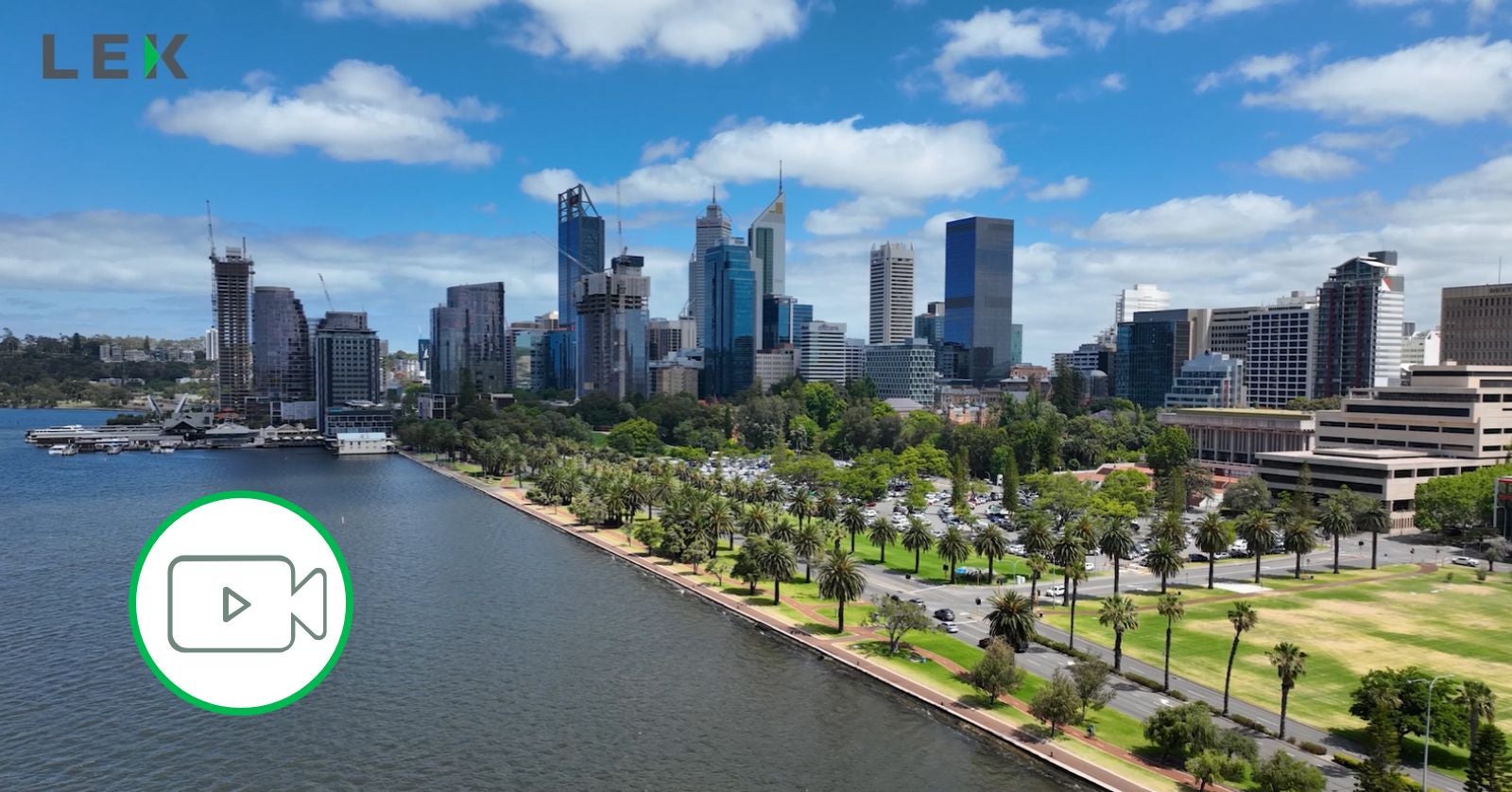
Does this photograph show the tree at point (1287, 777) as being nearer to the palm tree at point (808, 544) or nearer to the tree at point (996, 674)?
the tree at point (996, 674)

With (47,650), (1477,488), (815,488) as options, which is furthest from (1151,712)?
(815,488)

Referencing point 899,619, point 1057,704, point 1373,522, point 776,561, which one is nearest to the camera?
point 1057,704

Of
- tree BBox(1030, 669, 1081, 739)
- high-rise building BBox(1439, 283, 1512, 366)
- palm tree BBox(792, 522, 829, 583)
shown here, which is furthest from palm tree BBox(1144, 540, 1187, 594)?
high-rise building BBox(1439, 283, 1512, 366)

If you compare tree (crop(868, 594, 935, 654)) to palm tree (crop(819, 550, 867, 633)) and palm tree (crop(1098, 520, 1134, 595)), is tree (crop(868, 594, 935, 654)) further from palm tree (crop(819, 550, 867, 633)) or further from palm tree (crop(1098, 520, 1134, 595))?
palm tree (crop(1098, 520, 1134, 595))

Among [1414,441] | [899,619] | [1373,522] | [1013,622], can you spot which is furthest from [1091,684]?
[1414,441]

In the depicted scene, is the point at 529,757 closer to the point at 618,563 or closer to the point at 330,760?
the point at 330,760

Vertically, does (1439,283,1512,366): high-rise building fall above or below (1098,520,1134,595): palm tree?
above

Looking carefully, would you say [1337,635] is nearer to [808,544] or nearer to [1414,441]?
[808,544]
